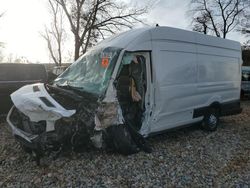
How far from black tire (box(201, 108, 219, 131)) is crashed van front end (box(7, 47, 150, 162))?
2.93 meters

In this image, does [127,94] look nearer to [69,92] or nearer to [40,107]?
[69,92]

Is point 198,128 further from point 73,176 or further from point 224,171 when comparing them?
point 73,176

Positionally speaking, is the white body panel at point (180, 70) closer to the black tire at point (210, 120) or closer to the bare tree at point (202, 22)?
the black tire at point (210, 120)

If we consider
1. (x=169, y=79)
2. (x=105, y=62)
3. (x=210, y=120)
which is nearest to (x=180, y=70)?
(x=169, y=79)

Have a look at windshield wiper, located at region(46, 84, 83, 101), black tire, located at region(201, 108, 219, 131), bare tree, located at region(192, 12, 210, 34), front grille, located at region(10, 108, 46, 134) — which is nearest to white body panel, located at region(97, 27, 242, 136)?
black tire, located at region(201, 108, 219, 131)

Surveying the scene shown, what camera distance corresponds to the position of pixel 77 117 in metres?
5.51

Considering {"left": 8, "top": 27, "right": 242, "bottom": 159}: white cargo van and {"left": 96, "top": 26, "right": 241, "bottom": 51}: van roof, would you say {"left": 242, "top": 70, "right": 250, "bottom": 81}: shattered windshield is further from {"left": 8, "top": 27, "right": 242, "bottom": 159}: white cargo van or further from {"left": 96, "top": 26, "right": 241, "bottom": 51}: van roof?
{"left": 96, "top": 26, "right": 241, "bottom": 51}: van roof

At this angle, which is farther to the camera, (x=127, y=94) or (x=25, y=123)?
(x=127, y=94)

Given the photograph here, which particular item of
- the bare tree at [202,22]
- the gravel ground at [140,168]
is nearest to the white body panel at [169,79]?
the gravel ground at [140,168]

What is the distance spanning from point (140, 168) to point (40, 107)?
6.63ft

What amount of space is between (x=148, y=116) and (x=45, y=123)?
220 cm

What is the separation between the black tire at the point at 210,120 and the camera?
8.59 metres

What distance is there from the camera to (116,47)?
6301mm

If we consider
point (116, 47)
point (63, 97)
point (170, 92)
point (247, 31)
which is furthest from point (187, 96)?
point (247, 31)
